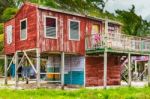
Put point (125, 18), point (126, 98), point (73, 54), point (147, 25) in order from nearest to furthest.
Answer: point (126, 98), point (73, 54), point (125, 18), point (147, 25)

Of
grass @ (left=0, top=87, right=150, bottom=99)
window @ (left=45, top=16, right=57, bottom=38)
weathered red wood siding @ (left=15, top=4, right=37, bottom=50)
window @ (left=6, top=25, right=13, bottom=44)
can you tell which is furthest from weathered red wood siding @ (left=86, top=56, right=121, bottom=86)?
grass @ (left=0, top=87, right=150, bottom=99)

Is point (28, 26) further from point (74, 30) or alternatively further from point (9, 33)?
point (9, 33)

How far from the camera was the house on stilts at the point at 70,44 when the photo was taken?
29.5 meters

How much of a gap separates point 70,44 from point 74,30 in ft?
4.07

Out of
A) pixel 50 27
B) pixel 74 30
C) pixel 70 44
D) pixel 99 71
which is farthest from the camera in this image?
pixel 99 71

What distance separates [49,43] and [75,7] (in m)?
23.9

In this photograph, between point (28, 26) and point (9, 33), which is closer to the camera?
point (28, 26)

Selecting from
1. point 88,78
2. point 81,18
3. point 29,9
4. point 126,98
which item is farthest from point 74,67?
point 126,98

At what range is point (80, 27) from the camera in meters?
32.2

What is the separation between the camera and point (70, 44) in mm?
31188

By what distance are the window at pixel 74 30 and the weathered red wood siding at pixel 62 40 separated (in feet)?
1.05

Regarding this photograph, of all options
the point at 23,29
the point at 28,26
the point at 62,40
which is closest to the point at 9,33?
the point at 23,29

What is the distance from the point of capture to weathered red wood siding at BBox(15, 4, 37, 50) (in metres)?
29.5

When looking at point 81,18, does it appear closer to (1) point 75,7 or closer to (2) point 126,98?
(2) point 126,98
